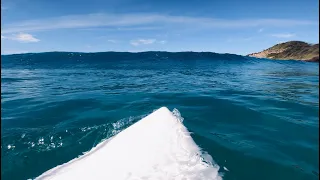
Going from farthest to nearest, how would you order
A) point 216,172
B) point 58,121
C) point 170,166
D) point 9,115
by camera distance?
point 9,115
point 58,121
point 216,172
point 170,166

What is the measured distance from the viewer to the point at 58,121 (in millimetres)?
7250

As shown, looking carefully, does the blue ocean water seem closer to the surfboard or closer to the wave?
the surfboard

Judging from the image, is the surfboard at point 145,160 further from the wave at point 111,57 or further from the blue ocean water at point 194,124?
the wave at point 111,57

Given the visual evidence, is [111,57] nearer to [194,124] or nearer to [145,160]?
[194,124]

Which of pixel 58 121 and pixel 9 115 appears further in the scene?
pixel 9 115

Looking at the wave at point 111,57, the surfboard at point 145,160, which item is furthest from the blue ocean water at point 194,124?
the wave at point 111,57

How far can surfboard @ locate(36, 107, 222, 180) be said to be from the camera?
365 cm

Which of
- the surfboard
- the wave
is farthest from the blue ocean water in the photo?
the wave

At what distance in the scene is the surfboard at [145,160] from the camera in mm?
3652

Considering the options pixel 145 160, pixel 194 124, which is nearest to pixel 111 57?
pixel 194 124

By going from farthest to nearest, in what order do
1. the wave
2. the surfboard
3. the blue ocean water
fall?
1. the wave
2. the blue ocean water
3. the surfboard

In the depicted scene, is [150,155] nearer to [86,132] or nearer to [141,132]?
[141,132]

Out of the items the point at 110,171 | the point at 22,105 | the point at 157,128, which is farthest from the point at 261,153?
the point at 22,105

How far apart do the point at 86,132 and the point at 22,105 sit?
4.05 meters
